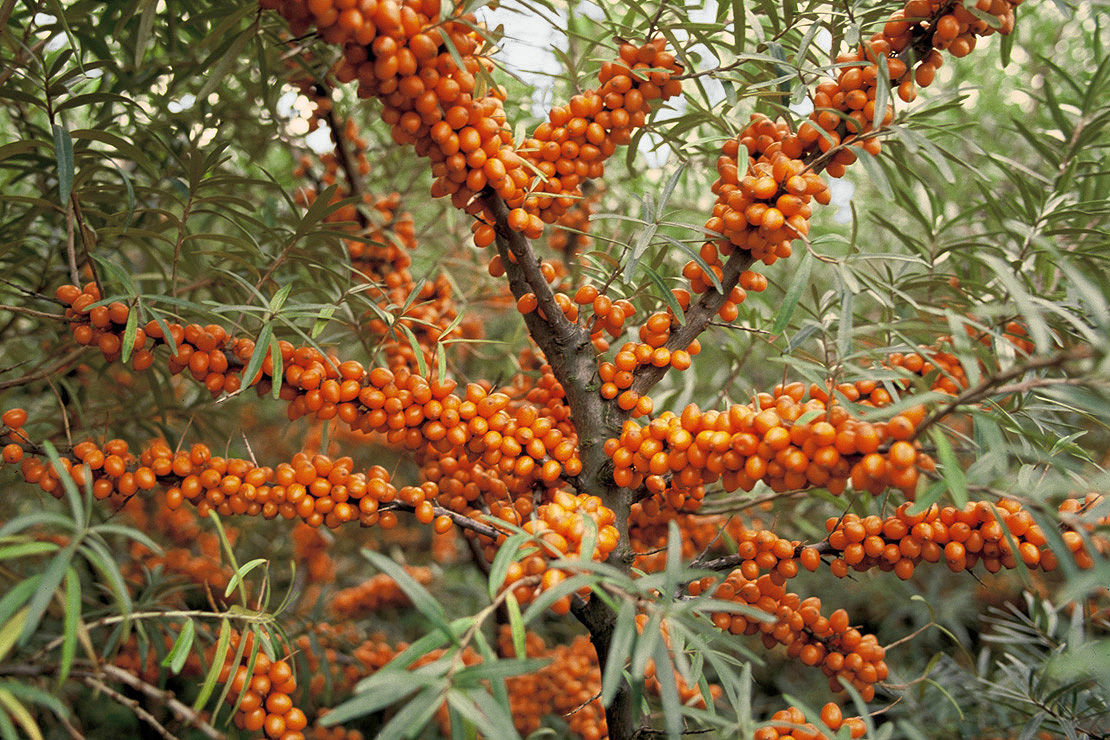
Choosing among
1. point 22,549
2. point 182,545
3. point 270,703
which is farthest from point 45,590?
point 182,545

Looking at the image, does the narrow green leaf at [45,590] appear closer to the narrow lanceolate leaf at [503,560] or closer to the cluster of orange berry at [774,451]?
the narrow lanceolate leaf at [503,560]

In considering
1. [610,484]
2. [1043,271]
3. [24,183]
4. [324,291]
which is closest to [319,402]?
[324,291]

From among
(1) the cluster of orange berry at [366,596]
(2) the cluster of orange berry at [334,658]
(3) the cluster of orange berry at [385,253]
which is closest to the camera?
(3) the cluster of orange berry at [385,253]

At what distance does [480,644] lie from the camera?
579mm

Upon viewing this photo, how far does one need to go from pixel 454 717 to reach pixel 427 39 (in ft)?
2.11

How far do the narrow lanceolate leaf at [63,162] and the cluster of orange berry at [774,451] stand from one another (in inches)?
27.8

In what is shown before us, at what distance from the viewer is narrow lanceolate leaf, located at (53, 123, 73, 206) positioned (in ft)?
2.63

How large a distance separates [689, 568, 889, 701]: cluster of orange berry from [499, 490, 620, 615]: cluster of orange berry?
22 cm

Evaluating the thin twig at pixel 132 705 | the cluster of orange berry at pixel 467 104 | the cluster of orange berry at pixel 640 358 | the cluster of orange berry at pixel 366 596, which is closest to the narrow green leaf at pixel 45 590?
the thin twig at pixel 132 705

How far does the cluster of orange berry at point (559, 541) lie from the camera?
691 mm

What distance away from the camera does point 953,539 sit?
0.81m

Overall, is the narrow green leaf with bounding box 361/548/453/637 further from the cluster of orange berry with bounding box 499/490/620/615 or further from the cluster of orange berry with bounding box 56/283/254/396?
the cluster of orange berry with bounding box 56/283/254/396

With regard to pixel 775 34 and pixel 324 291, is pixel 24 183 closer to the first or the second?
pixel 324 291

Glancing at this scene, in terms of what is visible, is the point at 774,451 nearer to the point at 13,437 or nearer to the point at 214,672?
the point at 214,672
